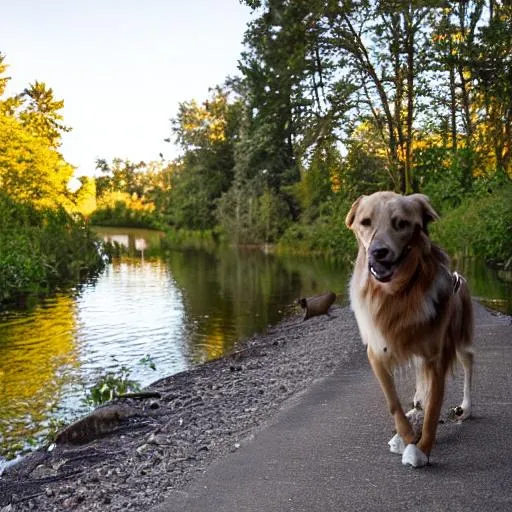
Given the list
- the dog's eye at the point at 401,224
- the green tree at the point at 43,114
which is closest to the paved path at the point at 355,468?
the dog's eye at the point at 401,224

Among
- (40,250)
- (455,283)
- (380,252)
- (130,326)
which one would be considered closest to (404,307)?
(380,252)

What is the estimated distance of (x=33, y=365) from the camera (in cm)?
1152

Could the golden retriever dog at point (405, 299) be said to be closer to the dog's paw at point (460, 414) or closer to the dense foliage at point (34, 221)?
the dog's paw at point (460, 414)

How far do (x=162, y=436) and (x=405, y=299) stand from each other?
123 inches

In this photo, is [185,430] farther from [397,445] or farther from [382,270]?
[382,270]

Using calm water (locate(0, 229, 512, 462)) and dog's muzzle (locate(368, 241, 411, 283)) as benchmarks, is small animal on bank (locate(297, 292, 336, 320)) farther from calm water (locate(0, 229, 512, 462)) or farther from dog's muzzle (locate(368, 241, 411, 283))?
dog's muzzle (locate(368, 241, 411, 283))

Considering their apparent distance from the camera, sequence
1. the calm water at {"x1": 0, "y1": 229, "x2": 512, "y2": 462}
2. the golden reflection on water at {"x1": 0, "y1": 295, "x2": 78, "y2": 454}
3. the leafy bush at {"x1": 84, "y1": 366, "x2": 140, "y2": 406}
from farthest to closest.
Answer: the calm water at {"x1": 0, "y1": 229, "x2": 512, "y2": 462}
the leafy bush at {"x1": 84, "y1": 366, "x2": 140, "y2": 406}
the golden reflection on water at {"x1": 0, "y1": 295, "x2": 78, "y2": 454}

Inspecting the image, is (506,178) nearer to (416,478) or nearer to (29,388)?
(29,388)

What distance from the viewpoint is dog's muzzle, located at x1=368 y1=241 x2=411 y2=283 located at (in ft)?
11.3

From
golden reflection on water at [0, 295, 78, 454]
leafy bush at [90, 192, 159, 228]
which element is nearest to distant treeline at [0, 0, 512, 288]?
golden reflection on water at [0, 295, 78, 454]

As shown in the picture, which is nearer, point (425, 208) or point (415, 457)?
point (425, 208)

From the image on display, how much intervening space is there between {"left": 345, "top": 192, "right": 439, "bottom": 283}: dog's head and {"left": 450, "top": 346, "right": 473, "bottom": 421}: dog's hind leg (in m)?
1.45

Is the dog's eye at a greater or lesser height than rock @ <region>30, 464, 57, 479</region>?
greater

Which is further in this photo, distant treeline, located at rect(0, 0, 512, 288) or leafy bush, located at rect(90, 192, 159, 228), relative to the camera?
leafy bush, located at rect(90, 192, 159, 228)
